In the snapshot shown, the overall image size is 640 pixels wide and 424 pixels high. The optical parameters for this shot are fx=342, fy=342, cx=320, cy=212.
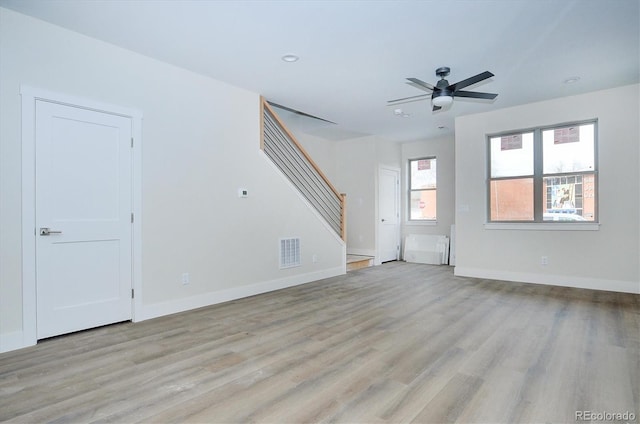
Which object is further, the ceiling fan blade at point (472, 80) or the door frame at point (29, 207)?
the ceiling fan blade at point (472, 80)

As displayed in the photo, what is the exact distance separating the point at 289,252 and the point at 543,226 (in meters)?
4.06

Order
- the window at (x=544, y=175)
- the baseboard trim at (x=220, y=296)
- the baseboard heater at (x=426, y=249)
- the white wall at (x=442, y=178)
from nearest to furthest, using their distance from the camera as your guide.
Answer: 1. the baseboard trim at (x=220, y=296)
2. the window at (x=544, y=175)
3. the baseboard heater at (x=426, y=249)
4. the white wall at (x=442, y=178)

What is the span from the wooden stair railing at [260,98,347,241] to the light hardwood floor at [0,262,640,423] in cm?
255

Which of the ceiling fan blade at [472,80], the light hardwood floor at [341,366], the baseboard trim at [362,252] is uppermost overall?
the ceiling fan blade at [472,80]

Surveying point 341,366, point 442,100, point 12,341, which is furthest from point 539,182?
point 12,341

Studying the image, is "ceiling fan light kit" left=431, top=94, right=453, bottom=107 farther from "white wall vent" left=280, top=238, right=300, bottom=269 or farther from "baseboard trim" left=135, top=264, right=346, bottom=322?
"baseboard trim" left=135, top=264, right=346, bottom=322

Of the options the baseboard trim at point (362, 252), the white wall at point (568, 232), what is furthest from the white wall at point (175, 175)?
the white wall at point (568, 232)

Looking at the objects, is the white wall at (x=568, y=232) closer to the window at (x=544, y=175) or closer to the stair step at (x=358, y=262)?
the window at (x=544, y=175)

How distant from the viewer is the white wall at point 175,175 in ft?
9.62

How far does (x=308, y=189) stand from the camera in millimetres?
6637

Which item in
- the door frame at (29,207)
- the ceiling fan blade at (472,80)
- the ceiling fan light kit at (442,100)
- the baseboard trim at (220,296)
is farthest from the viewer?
the ceiling fan light kit at (442,100)

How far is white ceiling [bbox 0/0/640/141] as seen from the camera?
2896 mm

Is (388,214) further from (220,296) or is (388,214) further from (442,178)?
(220,296)

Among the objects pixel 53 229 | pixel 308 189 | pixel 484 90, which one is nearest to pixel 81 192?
pixel 53 229
